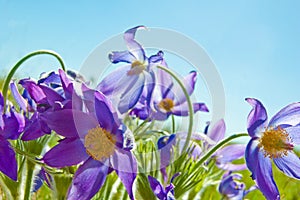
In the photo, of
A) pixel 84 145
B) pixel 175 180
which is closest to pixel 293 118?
pixel 175 180

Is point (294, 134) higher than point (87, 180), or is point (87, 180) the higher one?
point (294, 134)

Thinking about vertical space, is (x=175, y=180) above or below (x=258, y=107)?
below

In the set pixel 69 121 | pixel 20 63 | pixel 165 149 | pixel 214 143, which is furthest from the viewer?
pixel 214 143

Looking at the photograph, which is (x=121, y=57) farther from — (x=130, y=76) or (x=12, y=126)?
(x=12, y=126)

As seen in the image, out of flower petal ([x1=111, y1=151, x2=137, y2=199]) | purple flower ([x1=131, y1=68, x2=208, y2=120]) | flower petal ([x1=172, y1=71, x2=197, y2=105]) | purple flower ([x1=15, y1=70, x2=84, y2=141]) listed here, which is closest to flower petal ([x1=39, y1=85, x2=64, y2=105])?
purple flower ([x1=15, y1=70, x2=84, y2=141])

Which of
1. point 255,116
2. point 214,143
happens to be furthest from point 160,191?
point 214,143

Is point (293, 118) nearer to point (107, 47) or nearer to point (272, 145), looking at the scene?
point (272, 145)

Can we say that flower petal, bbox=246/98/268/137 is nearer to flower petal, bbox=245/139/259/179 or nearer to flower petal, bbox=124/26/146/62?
flower petal, bbox=245/139/259/179
